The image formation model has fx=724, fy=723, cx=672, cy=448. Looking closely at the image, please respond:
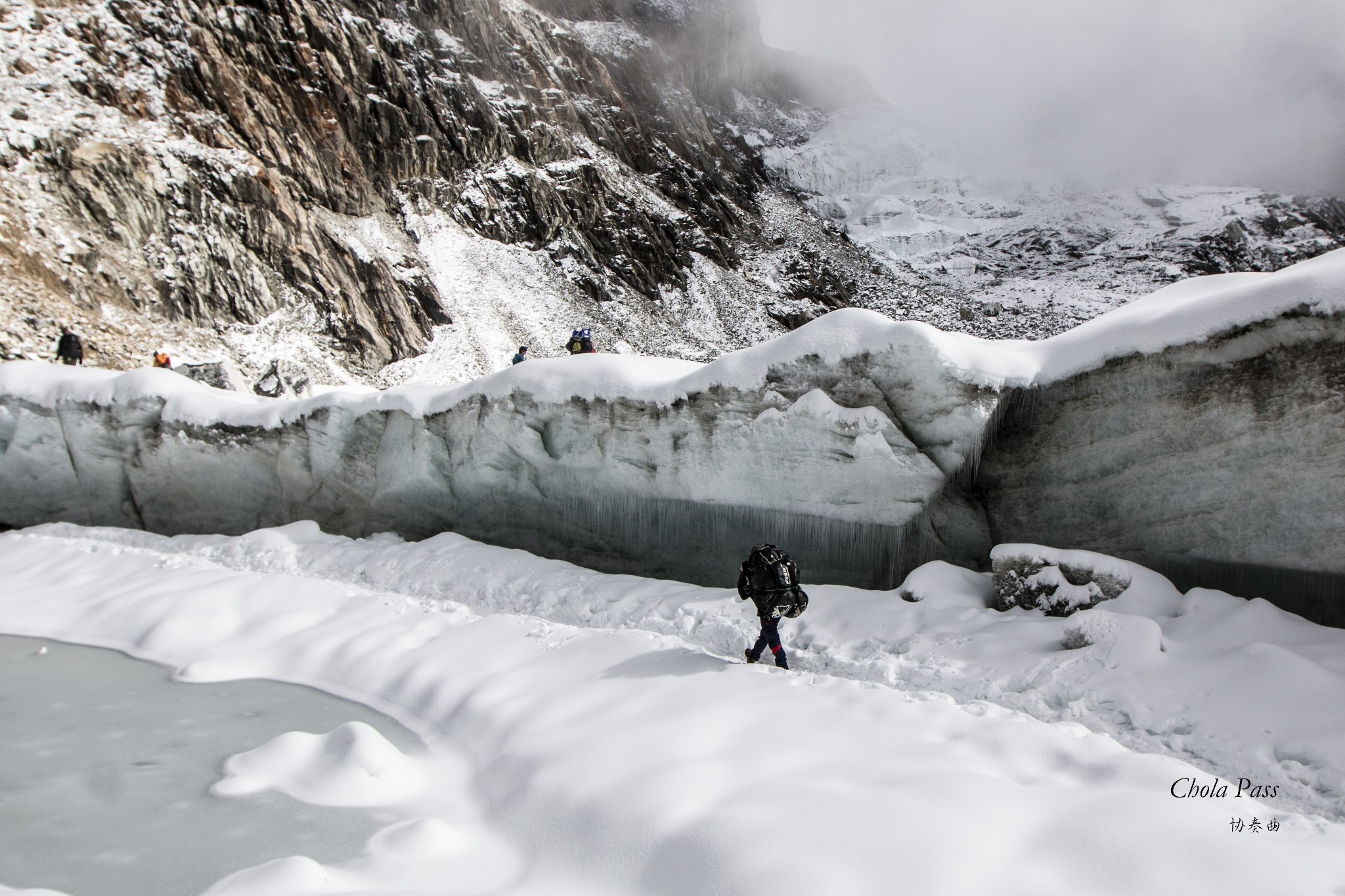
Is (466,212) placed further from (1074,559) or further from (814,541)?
(1074,559)

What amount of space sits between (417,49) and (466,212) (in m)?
8.68

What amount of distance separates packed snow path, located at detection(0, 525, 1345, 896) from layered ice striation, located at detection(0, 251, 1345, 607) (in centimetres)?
87

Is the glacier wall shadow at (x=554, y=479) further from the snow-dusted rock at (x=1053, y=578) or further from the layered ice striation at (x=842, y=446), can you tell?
the snow-dusted rock at (x=1053, y=578)

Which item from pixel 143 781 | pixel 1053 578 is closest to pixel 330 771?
pixel 143 781

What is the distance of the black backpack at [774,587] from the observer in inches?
219

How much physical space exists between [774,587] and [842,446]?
220cm

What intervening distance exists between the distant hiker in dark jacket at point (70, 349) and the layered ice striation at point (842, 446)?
14.0 ft

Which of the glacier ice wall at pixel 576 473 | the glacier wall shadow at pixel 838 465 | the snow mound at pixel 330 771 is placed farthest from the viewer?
the glacier ice wall at pixel 576 473

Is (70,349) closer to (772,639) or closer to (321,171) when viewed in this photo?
(321,171)

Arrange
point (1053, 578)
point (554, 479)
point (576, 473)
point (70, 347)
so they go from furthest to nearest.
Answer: point (70, 347), point (554, 479), point (576, 473), point (1053, 578)

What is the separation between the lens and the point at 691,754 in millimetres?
4246

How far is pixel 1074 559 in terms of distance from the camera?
6.07 metres

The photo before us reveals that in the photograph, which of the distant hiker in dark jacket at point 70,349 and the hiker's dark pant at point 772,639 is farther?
the distant hiker in dark jacket at point 70,349

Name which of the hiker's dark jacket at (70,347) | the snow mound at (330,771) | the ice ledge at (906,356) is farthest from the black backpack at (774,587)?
the hiker's dark jacket at (70,347)
